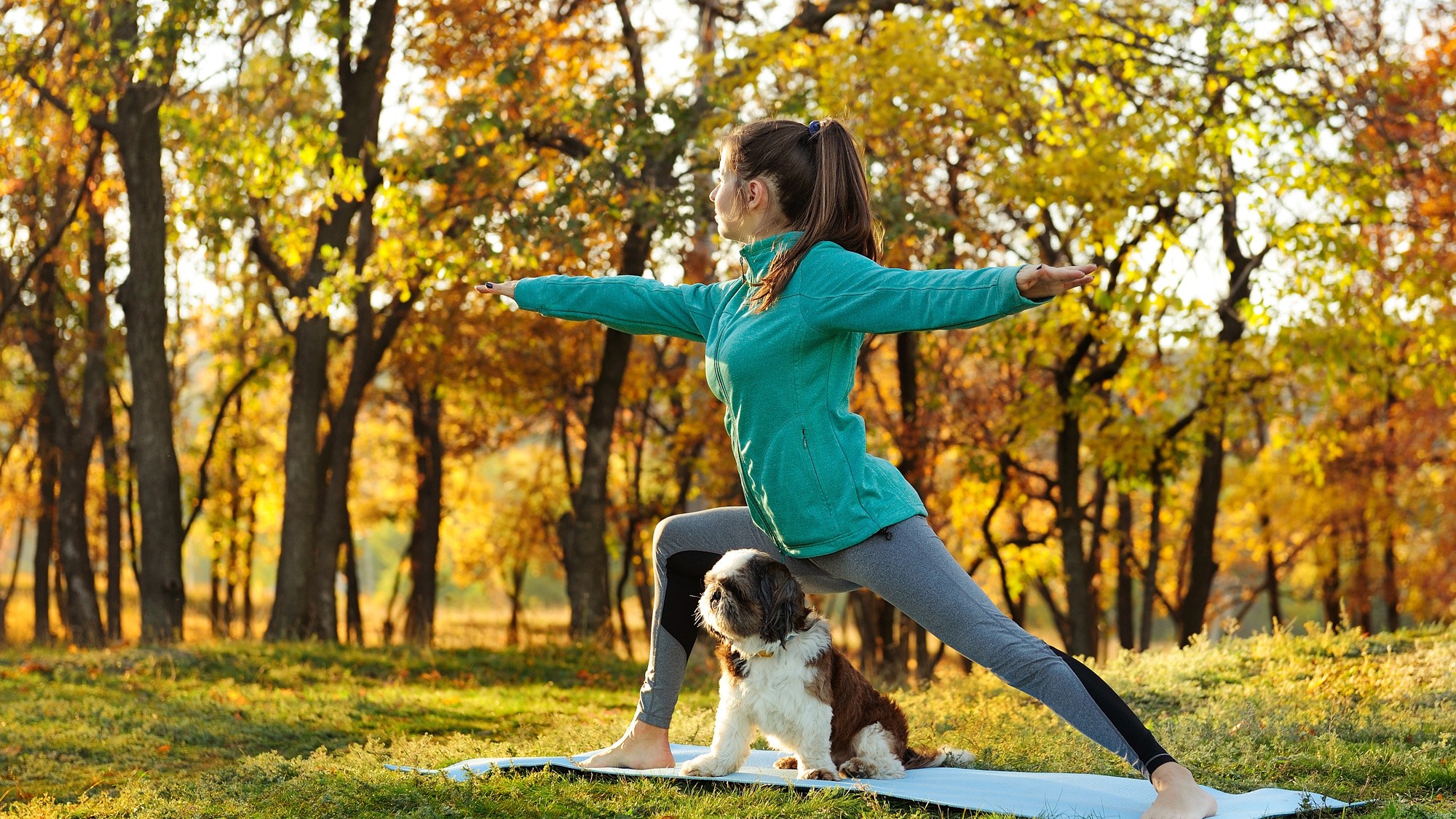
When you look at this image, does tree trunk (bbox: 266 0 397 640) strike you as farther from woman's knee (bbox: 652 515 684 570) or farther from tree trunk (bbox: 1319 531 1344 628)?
tree trunk (bbox: 1319 531 1344 628)

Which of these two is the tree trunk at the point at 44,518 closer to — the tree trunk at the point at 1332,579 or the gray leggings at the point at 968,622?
the gray leggings at the point at 968,622

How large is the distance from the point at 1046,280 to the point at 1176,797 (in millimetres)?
1591

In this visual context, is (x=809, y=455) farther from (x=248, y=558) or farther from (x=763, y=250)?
(x=248, y=558)

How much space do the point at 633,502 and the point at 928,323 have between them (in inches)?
768

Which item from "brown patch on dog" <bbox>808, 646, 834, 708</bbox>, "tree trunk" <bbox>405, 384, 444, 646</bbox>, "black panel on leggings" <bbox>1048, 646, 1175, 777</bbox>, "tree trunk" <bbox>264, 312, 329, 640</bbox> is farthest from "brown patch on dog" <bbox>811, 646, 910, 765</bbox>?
"tree trunk" <bbox>405, 384, 444, 646</bbox>

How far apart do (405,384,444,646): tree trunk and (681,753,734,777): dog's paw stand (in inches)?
671

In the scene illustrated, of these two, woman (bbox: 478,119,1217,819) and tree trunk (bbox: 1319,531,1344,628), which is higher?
woman (bbox: 478,119,1217,819)

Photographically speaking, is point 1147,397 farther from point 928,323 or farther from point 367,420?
point 367,420

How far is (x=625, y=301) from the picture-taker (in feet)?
14.0

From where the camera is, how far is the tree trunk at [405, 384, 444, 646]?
2122 centimetres

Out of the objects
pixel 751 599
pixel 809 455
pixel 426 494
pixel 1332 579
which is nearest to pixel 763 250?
pixel 809 455

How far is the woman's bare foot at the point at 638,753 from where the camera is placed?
452 centimetres

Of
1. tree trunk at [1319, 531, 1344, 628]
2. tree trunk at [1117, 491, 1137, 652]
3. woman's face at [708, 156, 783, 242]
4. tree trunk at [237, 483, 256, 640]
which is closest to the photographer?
woman's face at [708, 156, 783, 242]

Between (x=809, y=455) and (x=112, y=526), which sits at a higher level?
(x=809, y=455)
